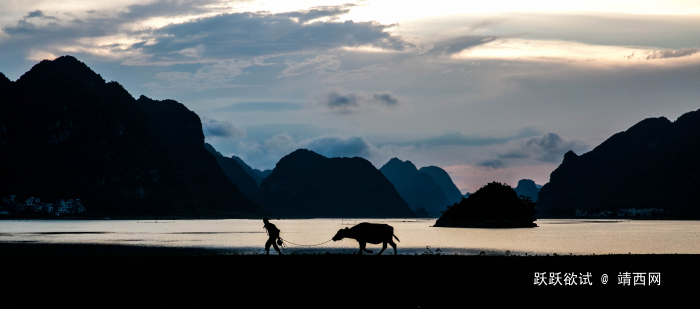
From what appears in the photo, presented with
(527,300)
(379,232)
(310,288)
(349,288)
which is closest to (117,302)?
(310,288)

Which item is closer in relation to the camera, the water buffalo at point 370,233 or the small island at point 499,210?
the water buffalo at point 370,233

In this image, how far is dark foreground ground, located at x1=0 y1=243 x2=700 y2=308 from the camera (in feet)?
68.0

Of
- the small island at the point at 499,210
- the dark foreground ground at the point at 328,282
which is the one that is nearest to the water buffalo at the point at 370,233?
the dark foreground ground at the point at 328,282

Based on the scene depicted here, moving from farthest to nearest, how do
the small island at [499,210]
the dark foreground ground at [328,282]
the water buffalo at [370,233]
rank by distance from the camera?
the small island at [499,210], the water buffalo at [370,233], the dark foreground ground at [328,282]

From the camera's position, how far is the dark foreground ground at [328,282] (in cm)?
2072

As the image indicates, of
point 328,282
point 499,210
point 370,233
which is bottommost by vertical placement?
point 328,282

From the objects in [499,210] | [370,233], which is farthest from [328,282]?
[499,210]

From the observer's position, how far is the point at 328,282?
23859 mm

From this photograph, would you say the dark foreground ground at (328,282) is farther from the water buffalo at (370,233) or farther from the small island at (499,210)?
the small island at (499,210)

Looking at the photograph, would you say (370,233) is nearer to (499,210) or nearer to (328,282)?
(328,282)

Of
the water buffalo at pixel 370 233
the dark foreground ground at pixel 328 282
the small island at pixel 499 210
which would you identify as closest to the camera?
the dark foreground ground at pixel 328 282

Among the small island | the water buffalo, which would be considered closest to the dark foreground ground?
the water buffalo

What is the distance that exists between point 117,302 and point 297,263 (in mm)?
9413

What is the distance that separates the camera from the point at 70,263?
93.4 feet
